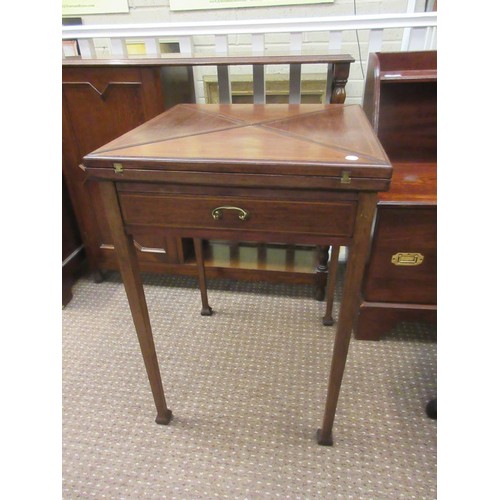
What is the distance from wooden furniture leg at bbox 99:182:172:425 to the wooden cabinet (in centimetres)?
69

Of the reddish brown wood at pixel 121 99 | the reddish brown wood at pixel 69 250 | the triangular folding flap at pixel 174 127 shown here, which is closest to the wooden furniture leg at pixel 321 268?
the reddish brown wood at pixel 121 99

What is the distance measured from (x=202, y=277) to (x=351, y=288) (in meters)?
0.72

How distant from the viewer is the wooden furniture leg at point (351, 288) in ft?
2.00

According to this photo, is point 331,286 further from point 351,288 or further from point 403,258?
point 351,288

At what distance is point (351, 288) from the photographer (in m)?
0.70

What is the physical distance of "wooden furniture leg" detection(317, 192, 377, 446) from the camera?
2.00ft

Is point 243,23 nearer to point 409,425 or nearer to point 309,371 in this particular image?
point 309,371

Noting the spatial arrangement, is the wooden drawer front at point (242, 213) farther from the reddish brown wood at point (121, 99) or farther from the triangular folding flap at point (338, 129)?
the reddish brown wood at point (121, 99)

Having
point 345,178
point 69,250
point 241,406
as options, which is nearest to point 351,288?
point 345,178

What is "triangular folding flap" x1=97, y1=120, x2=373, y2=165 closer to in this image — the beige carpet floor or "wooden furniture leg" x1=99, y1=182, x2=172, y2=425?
"wooden furniture leg" x1=99, y1=182, x2=172, y2=425

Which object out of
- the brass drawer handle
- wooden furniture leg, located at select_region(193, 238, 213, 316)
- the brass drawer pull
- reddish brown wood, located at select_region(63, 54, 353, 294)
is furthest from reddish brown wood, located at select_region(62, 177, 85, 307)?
the brass drawer pull

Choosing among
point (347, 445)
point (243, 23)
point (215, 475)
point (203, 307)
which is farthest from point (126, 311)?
point (243, 23)

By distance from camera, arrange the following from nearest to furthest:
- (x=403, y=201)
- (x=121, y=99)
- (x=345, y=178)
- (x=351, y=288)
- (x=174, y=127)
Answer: (x=345, y=178)
(x=351, y=288)
(x=174, y=127)
(x=403, y=201)
(x=121, y=99)

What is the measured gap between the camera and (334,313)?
138cm
